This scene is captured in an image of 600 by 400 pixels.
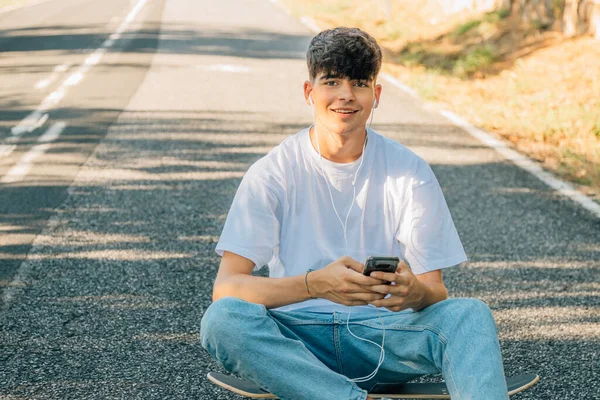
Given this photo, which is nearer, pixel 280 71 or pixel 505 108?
pixel 505 108

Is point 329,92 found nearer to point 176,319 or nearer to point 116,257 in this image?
point 176,319

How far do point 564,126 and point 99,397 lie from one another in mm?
6294

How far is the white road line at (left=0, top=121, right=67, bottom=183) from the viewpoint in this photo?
7.23 metres

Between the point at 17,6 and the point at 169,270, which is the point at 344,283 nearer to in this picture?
the point at 169,270

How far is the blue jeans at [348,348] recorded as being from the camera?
110 inches

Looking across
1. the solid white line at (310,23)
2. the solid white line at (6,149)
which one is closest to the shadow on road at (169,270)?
the solid white line at (6,149)

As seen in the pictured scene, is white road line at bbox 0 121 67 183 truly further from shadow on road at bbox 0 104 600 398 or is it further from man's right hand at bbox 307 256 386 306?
man's right hand at bbox 307 256 386 306

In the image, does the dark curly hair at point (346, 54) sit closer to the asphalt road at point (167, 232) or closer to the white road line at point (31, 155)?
the asphalt road at point (167, 232)

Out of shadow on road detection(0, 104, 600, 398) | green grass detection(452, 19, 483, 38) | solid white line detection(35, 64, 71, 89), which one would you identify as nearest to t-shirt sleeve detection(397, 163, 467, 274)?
shadow on road detection(0, 104, 600, 398)

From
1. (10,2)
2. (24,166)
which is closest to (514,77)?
(24,166)

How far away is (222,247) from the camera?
3.09m

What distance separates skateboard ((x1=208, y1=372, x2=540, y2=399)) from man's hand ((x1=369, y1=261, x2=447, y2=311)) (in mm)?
281

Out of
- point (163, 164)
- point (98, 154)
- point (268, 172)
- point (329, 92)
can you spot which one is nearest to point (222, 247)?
point (268, 172)

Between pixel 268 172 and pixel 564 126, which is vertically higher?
pixel 268 172
